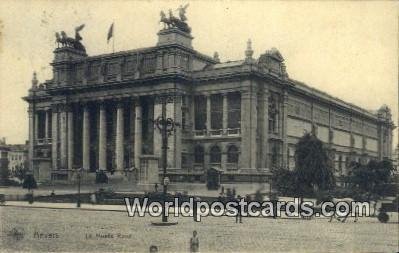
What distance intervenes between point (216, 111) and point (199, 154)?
533 cm

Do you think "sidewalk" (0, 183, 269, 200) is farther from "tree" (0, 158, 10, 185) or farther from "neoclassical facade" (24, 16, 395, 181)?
"tree" (0, 158, 10, 185)

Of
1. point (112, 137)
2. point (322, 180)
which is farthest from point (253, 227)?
point (112, 137)

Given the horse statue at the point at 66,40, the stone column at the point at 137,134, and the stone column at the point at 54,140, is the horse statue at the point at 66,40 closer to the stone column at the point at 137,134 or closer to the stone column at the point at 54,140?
the stone column at the point at 54,140

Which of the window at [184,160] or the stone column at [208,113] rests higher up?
the stone column at [208,113]

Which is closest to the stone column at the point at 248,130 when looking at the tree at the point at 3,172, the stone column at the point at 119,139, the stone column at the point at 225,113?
the stone column at the point at 225,113

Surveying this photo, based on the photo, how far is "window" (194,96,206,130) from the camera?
65375mm

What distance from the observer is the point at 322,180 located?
47031 mm

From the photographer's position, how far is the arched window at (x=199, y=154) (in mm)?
65000

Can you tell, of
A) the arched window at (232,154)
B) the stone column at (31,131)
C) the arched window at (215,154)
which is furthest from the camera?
the stone column at (31,131)

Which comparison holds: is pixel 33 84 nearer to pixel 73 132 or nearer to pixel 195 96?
pixel 73 132

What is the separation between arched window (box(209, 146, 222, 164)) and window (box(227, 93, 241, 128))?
9.77 feet

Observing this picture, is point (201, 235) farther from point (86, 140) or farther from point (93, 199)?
point (86, 140)

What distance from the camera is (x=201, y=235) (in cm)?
2472

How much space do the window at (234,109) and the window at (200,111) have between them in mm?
3417
